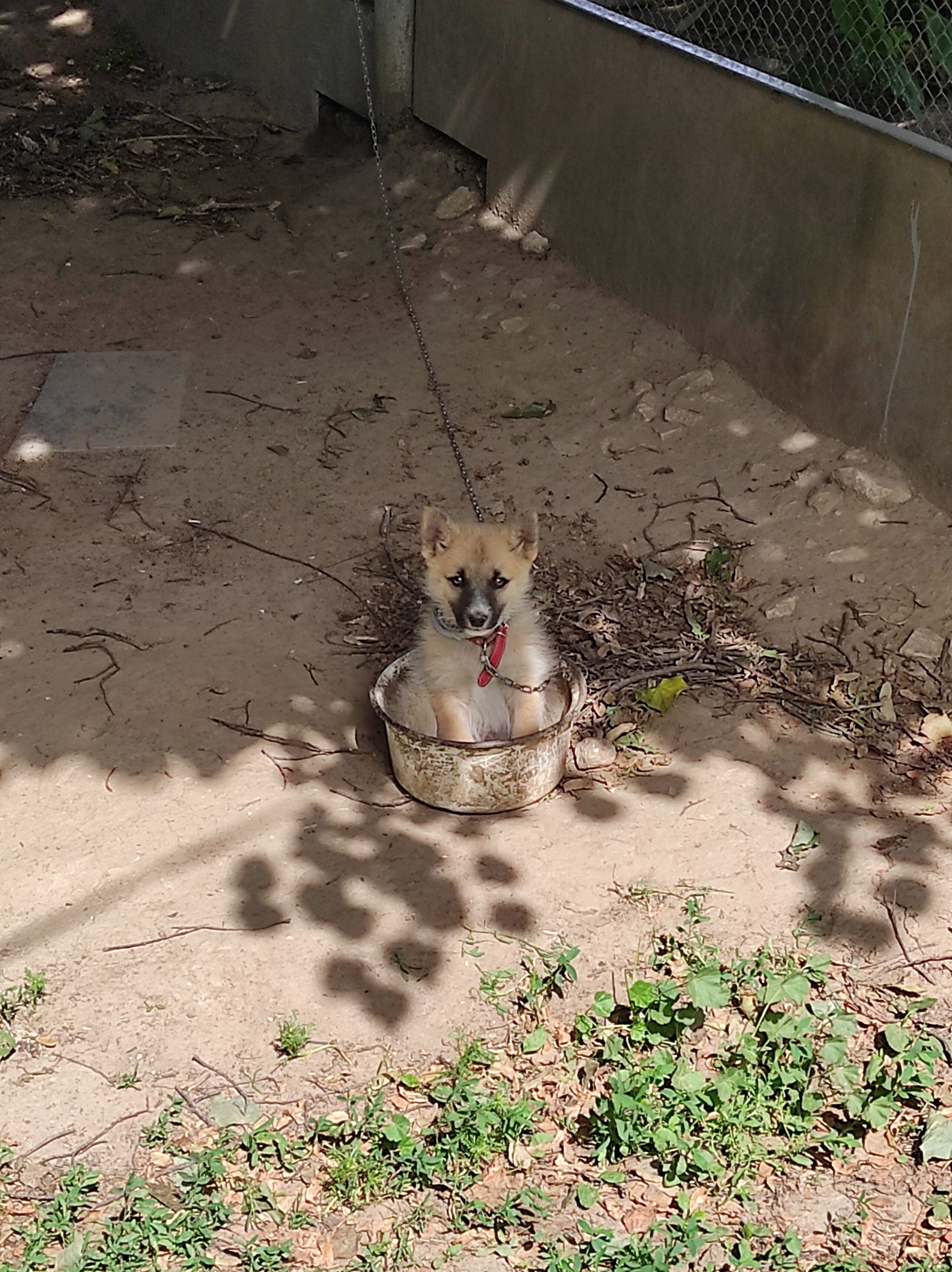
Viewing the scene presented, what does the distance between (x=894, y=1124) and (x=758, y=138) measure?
15.8 ft

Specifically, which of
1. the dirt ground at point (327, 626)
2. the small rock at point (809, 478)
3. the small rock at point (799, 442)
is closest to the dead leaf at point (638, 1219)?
the dirt ground at point (327, 626)

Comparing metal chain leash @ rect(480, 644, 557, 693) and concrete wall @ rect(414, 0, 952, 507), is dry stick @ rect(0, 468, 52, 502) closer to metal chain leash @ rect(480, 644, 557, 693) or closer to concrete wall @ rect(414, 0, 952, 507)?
metal chain leash @ rect(480, 644, 557, 693)

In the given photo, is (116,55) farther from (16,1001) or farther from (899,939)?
(899,939)

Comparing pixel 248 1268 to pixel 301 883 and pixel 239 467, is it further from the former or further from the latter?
pixel 239 467

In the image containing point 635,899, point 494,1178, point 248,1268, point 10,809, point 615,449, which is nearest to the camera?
point 248,1268

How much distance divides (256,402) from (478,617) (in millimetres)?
3390

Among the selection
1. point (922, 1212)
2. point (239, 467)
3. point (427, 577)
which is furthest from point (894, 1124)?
point (239, 467)

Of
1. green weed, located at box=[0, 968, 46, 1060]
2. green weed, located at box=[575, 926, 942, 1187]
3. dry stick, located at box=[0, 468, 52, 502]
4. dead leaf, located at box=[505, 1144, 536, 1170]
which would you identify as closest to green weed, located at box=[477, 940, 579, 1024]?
green weed, located at box=[575, 926, 942, 1187]

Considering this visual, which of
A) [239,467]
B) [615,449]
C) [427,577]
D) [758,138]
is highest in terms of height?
[758,138]

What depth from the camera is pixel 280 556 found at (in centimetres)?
637

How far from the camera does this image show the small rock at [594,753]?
513cm

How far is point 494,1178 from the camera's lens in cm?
353

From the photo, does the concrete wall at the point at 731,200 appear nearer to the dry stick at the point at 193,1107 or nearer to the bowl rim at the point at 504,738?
the bowl rim at the point at 504,738

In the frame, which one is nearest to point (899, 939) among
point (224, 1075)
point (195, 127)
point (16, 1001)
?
point (224, 1075)
